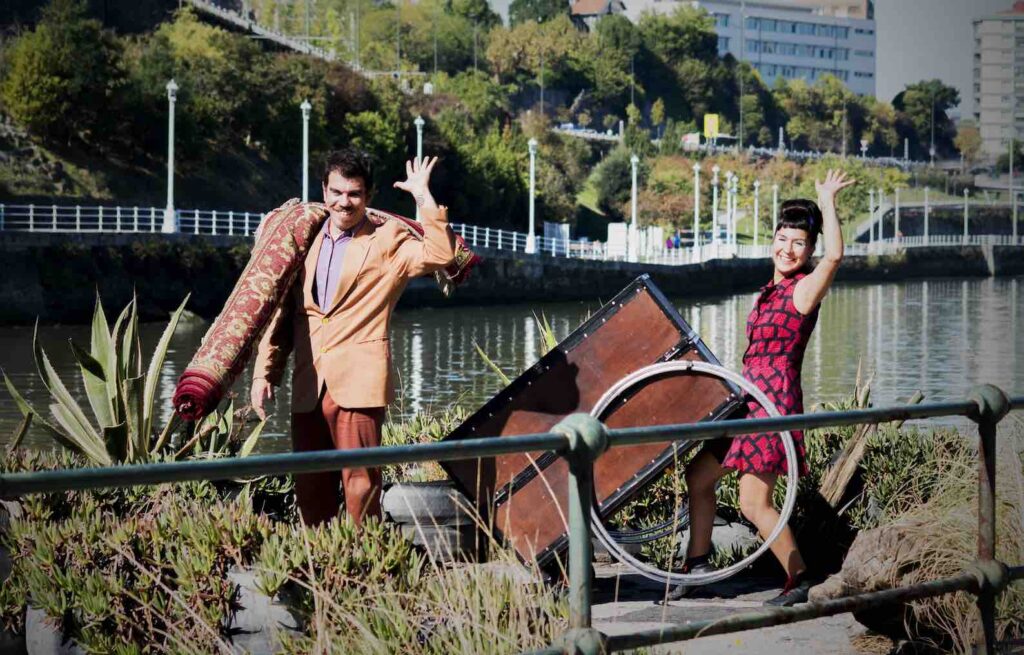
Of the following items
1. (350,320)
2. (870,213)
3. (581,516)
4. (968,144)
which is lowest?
(581,516)

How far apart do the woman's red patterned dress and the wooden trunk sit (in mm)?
132

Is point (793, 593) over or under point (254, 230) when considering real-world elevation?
under

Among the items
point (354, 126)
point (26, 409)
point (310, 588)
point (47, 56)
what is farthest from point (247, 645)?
point (354, 126)

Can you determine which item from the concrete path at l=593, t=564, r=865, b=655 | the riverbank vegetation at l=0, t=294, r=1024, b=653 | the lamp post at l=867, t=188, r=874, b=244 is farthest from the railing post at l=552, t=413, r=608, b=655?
the lamp post at l=867, t=188, r=874, b=244

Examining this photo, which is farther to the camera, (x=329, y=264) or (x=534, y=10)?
(x=534, y=10)

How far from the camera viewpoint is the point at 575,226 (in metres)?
89.6

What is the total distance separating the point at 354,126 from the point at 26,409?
55.7m

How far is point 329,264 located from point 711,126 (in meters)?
135

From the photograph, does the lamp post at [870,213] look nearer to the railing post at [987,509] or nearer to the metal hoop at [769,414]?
the metal hoop at [769,414]

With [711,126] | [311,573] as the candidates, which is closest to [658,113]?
[711,126]

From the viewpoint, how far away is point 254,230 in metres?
52.5

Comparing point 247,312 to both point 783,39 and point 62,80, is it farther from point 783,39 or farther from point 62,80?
point 783,39

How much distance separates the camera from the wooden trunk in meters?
5.88

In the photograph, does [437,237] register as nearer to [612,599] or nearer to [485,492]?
Answer: [485,492]
